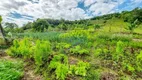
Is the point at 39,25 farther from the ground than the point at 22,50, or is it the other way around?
the point at 39,25

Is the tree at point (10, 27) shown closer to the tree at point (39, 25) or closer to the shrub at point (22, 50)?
the tree at point (39, 25)

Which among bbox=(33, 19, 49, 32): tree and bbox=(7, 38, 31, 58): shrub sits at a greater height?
bbox=(33, 19, 49, 32): tree

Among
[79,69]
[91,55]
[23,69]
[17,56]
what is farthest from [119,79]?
[17,56]

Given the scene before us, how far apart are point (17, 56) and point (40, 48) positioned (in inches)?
103

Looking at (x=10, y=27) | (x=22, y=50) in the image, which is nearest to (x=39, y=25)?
(x=10, y=27)

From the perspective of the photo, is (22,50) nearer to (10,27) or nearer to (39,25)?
(39,25)

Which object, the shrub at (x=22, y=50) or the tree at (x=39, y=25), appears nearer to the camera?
the shrub at (x=22, y=50)

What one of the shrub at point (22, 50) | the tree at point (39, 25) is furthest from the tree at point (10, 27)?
the shrub at point (22, 50)

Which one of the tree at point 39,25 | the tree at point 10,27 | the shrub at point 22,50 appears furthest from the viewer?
the tree at point 10,27

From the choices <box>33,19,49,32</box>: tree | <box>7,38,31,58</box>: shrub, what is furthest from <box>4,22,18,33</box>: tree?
<box>7,38,31,58</box>: shrub

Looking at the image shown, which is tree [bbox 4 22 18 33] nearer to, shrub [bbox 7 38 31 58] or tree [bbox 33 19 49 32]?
tree [bbox 33 19 49 32]

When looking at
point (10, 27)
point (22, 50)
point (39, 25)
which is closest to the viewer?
point (22, 50)

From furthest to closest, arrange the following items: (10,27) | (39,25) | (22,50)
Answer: (10,27), (39,25), (22,50)

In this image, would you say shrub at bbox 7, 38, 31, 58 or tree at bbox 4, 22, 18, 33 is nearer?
shrub at bbox 7, 38, 31, 58
